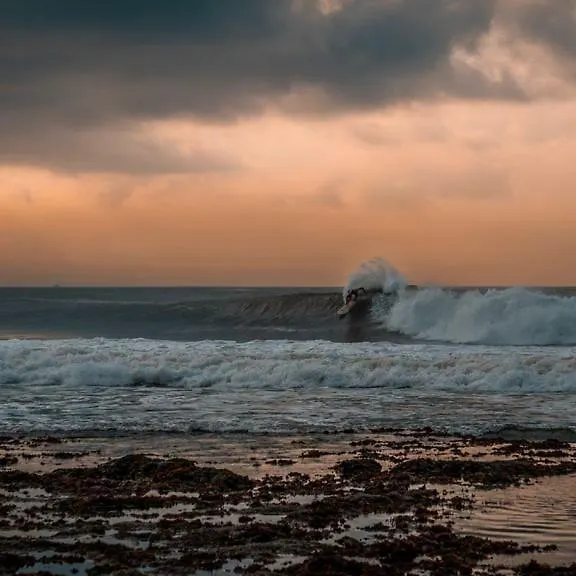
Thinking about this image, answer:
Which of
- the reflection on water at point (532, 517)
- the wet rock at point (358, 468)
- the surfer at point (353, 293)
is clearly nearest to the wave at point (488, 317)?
the surfer at point (353, 293)

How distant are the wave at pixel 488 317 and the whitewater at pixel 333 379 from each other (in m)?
0.05

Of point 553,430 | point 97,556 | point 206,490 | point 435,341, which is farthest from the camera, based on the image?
point 435,341

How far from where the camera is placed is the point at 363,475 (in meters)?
12.1

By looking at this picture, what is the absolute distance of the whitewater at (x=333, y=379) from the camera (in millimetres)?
17922

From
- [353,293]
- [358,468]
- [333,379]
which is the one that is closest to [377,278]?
[353,293]

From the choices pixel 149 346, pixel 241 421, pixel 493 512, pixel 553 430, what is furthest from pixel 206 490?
pixel 149 346

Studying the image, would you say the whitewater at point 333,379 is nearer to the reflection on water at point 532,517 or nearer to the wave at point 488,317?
the wave at point 488,317

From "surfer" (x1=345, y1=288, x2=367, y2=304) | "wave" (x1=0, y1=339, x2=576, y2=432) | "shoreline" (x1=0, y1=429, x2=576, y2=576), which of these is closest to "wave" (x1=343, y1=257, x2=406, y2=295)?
"surfer" (x1=345, y1=288, x2=367, y2=304)

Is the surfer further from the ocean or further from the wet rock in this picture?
the wet rock

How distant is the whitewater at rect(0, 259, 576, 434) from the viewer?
1792 centimetres

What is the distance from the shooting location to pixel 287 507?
10.2m

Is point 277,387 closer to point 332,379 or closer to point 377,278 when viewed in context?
point 332,379

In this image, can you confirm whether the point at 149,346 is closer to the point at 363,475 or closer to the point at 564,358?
the point at 564,358

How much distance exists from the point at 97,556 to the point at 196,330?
40983 mm
